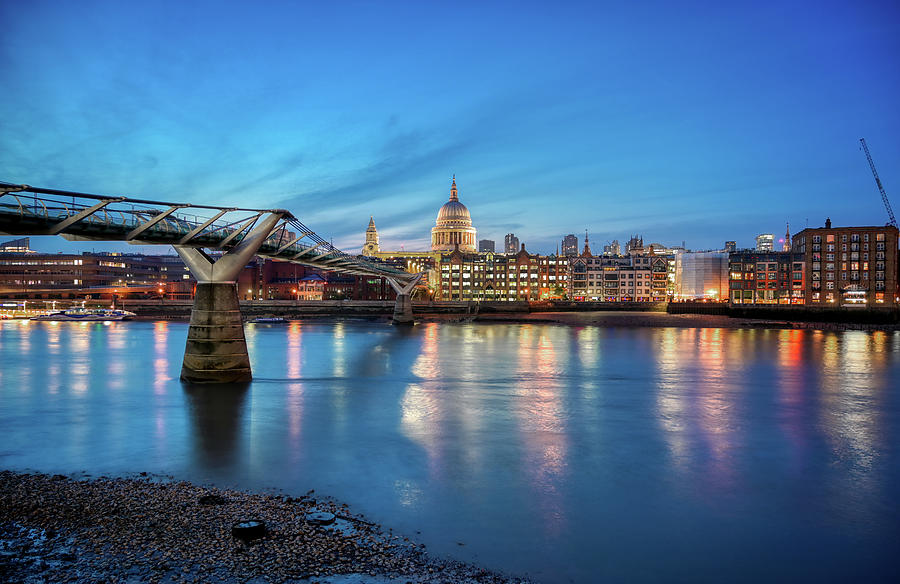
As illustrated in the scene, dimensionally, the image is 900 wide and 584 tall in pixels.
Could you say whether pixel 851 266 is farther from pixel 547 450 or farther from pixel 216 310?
pixel 216 310

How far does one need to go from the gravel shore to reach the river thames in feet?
3.74

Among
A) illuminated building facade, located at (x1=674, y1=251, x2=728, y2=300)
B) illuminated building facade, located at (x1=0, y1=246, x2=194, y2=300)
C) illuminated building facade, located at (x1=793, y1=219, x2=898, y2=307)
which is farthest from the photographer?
illuminated building facade, located at (x1=0, y1=246, x2=194, y2=300)

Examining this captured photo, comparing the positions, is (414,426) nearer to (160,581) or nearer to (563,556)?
(563,556)

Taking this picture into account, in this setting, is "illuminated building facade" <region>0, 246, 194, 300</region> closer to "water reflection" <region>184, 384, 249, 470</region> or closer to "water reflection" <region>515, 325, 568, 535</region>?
"water reflection" <region>184, 384, 249, 470</region>

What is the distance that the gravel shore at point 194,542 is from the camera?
999 cm

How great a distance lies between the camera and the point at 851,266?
A: 124 m

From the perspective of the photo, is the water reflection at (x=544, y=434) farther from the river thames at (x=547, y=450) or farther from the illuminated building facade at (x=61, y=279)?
the illuminated building facade at (x=61, y=279)

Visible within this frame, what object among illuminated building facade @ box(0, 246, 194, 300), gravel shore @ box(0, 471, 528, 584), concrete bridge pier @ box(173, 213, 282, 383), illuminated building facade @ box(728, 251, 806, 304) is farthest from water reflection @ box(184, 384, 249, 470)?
illuminated building facade @ box(0, 246, 194, 300)

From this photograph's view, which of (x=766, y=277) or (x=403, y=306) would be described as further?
(x=766, y=277)

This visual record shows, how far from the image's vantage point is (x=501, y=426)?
76.6ft

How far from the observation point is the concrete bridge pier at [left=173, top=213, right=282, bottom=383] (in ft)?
96.0

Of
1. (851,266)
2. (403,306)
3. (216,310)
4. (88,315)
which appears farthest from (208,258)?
(851,266)

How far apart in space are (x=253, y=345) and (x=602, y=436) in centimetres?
4490

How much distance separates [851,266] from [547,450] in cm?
13098
